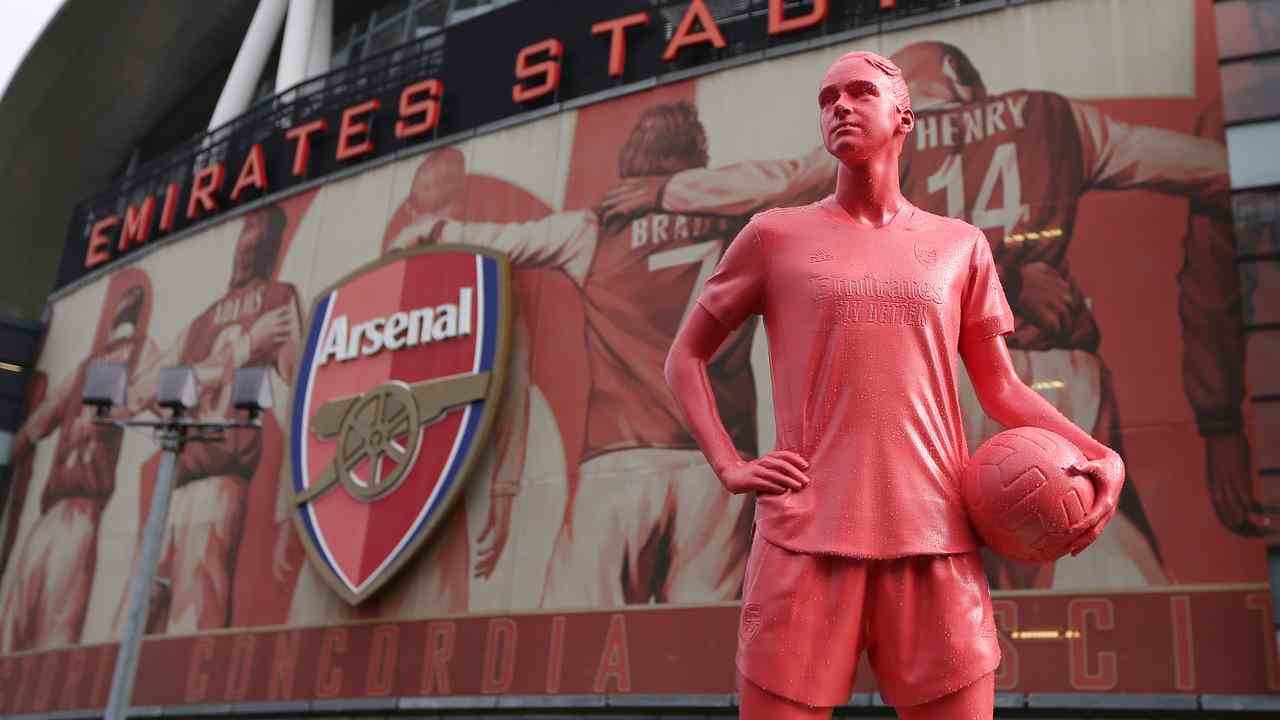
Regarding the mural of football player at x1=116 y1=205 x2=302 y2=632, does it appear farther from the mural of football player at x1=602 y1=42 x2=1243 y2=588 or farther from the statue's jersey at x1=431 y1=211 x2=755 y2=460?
the mural of football player at x1=602 y1=42 x2=1243 y2=588

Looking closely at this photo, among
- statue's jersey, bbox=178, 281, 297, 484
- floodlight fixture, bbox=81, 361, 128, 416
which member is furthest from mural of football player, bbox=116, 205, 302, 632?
floodlight fixture, bbox=81, 361, 128, 416

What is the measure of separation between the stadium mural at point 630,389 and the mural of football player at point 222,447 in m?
0.07

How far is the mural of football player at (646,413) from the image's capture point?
15758 millimetres

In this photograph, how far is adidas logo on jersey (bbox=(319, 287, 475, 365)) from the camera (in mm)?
18641

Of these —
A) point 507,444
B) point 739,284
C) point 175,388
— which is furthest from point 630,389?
point 739,284

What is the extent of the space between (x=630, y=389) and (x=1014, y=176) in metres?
5.37

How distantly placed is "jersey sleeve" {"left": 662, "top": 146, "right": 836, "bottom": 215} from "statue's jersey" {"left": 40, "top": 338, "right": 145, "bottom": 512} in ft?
37.8

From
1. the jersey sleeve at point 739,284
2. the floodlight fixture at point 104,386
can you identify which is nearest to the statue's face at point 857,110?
the jersey sleeve at point 739,284

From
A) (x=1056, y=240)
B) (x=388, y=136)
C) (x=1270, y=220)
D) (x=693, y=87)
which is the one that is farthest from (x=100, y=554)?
(x=1270, y=220)

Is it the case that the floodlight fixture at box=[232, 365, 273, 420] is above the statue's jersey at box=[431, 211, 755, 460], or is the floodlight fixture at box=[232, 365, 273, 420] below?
below

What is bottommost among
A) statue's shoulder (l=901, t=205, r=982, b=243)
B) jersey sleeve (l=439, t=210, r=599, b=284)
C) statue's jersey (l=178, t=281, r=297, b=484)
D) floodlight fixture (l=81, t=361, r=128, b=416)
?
statue's shoulder (l=901, t=205, r=982, b=243)

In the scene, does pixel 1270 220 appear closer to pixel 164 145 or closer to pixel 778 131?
pixel 778 131

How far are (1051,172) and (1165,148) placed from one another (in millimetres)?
1225

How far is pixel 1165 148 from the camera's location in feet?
47.9
